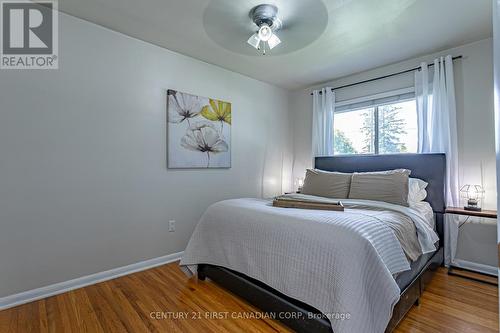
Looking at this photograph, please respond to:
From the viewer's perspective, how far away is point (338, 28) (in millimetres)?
2346

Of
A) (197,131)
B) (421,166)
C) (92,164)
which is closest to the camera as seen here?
(92,164)

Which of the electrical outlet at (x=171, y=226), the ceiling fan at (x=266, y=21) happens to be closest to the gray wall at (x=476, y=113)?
the ceiling fan at (x=266, y=21)

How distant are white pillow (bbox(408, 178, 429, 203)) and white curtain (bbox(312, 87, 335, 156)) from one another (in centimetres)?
130

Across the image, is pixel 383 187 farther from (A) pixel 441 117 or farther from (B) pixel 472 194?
(A) pixel 441 117

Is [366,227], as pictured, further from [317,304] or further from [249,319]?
[249,319]

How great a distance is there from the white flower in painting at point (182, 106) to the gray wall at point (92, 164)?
0.09 metres

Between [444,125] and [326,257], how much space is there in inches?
96.8

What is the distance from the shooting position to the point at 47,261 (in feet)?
6.79

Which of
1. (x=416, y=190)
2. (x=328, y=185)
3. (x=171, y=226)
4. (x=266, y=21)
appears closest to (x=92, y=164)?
(x=171, y=226)

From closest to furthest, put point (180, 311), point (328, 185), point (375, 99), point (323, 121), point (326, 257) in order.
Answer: point (326, 257) < point (180, 311) < point (328, 185) < point (375, 99) < point (323, 121)

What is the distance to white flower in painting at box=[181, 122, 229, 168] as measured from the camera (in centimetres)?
299

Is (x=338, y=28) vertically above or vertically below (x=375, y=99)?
above

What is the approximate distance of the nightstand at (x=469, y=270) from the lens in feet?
7.45

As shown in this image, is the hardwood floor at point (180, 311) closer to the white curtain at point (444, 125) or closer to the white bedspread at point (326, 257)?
the white bedspread at point (326, 257)
